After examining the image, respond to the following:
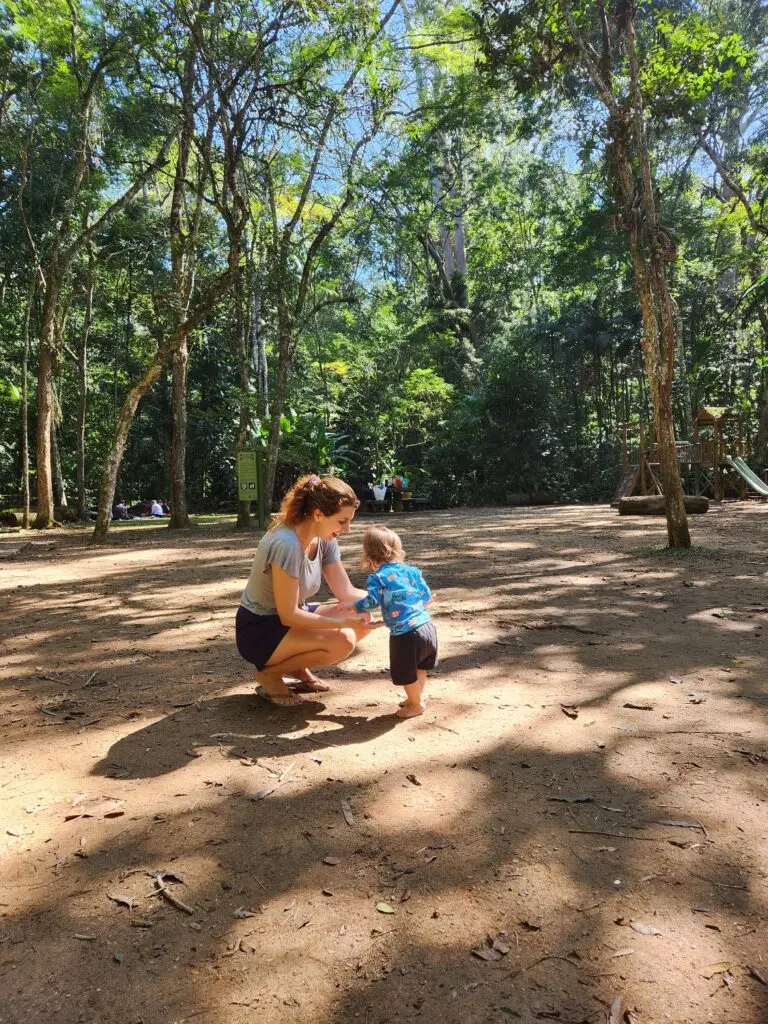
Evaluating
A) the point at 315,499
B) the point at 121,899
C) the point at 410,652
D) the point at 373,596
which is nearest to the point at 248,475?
the point at 315,499

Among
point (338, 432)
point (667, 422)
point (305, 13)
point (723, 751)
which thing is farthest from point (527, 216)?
point (723, 751)

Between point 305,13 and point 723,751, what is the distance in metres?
12.0

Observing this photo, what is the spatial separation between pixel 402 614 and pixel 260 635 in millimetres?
708

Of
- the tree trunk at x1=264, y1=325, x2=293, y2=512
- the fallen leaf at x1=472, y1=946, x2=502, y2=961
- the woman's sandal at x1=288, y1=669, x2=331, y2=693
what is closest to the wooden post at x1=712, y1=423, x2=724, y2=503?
the tree trunk at x1=264, y1=325, x2=293, y2=512

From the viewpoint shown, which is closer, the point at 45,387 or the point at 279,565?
the point at 279,565

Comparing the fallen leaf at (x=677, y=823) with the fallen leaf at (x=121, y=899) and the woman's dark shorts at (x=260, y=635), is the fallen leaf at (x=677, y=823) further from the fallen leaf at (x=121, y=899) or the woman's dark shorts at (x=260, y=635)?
the woman's dark shorts at (x=260, y=635)

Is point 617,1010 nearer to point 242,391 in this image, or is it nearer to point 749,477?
point 242,391

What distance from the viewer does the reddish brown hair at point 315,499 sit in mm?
3189

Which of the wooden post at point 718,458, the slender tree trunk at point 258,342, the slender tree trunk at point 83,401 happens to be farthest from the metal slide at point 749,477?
the slender tree trunk at point 83,401

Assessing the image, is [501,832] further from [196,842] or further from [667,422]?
[667,422]

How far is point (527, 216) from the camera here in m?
27.8

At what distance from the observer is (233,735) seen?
10.1ft

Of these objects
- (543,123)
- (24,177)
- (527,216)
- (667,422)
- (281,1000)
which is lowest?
(281,1000)

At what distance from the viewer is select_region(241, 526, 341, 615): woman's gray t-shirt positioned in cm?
319
